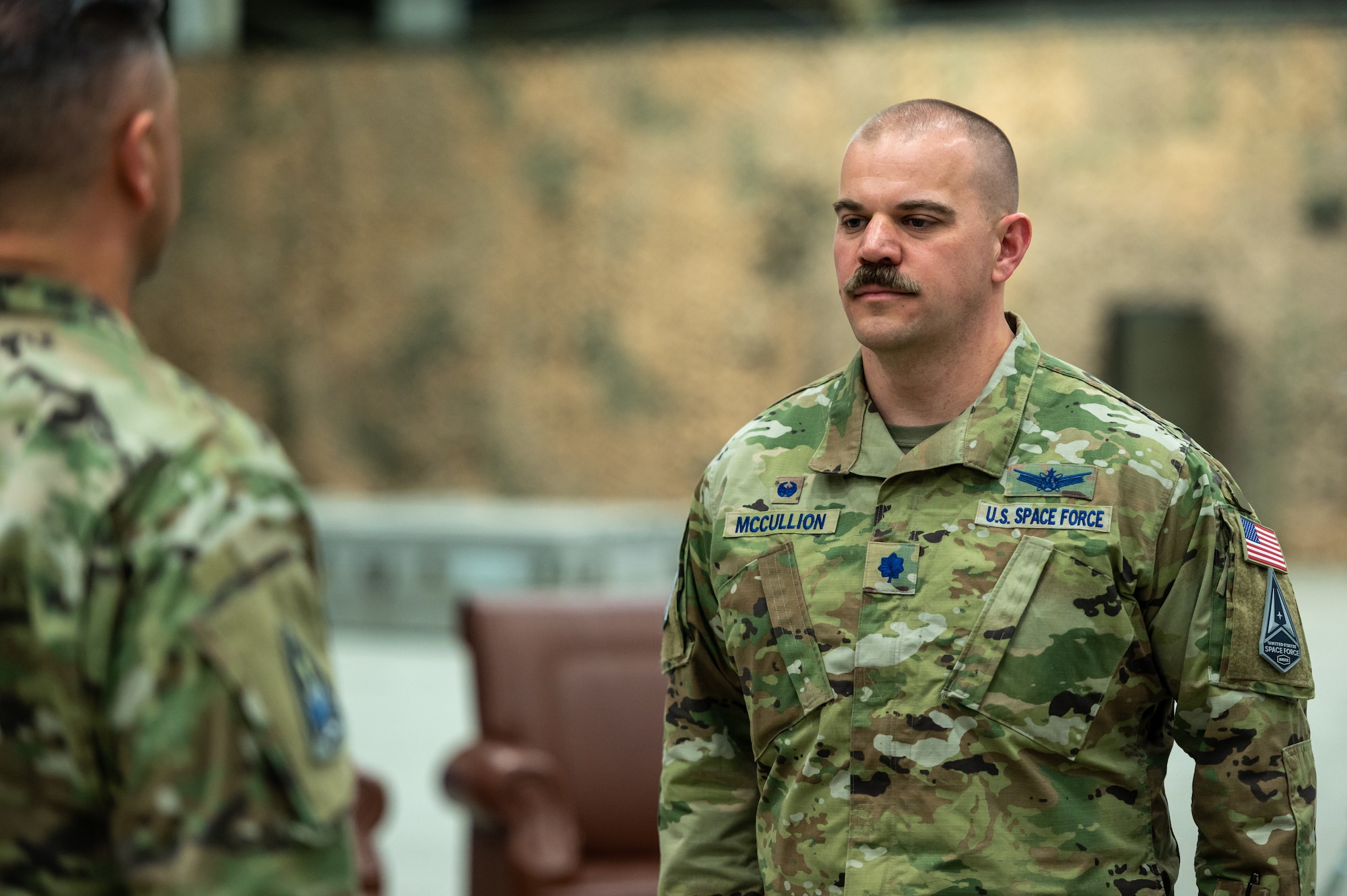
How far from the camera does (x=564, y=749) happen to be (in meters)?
3.08

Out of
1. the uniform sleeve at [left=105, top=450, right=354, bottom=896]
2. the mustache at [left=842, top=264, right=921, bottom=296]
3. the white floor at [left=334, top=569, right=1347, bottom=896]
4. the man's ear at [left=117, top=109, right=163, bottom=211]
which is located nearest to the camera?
the uniform sleeve at [left=105, top=450, right=354, bottom=896]

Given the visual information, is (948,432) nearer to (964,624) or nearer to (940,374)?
(940,374)

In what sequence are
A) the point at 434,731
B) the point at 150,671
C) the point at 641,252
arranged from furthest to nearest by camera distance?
the point at 641,252, the point at 434,731, the point at 150,671

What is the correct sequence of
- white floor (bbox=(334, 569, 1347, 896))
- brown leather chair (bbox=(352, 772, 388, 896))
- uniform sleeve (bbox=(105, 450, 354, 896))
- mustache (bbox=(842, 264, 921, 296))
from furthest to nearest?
brown leather chair (bbox=(352, 772, 388, 896))
white floor (bbox=(334, 569, 1347, 896))
mustache (bbox=(842, 264, 921, 296))
uniform sleeve (bbox=(105, 450, 354, 896))

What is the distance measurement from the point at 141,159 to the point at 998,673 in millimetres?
851

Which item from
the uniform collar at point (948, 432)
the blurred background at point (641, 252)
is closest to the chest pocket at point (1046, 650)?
the uniform collar at point (948, 432)

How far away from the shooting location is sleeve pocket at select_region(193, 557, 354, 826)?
0.82 m

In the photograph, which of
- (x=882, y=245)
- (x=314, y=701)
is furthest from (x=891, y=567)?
(x=314, y=701)

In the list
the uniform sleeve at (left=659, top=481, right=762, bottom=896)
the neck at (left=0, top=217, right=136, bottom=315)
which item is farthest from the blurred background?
the neck at (left=0, top=217, right=136, bottom=315)

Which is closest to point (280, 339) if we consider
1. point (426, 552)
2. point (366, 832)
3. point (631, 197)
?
point (631, 197)

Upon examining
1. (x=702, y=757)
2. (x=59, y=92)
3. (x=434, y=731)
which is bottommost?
(x=434, y=731)

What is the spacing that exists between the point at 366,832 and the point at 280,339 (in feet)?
19.7

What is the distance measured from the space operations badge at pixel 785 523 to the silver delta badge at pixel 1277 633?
400 mm

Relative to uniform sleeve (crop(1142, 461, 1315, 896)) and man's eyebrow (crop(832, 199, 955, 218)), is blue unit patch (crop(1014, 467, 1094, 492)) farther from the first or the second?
man's eyebrow (crop(832, 199, 955, 218))
